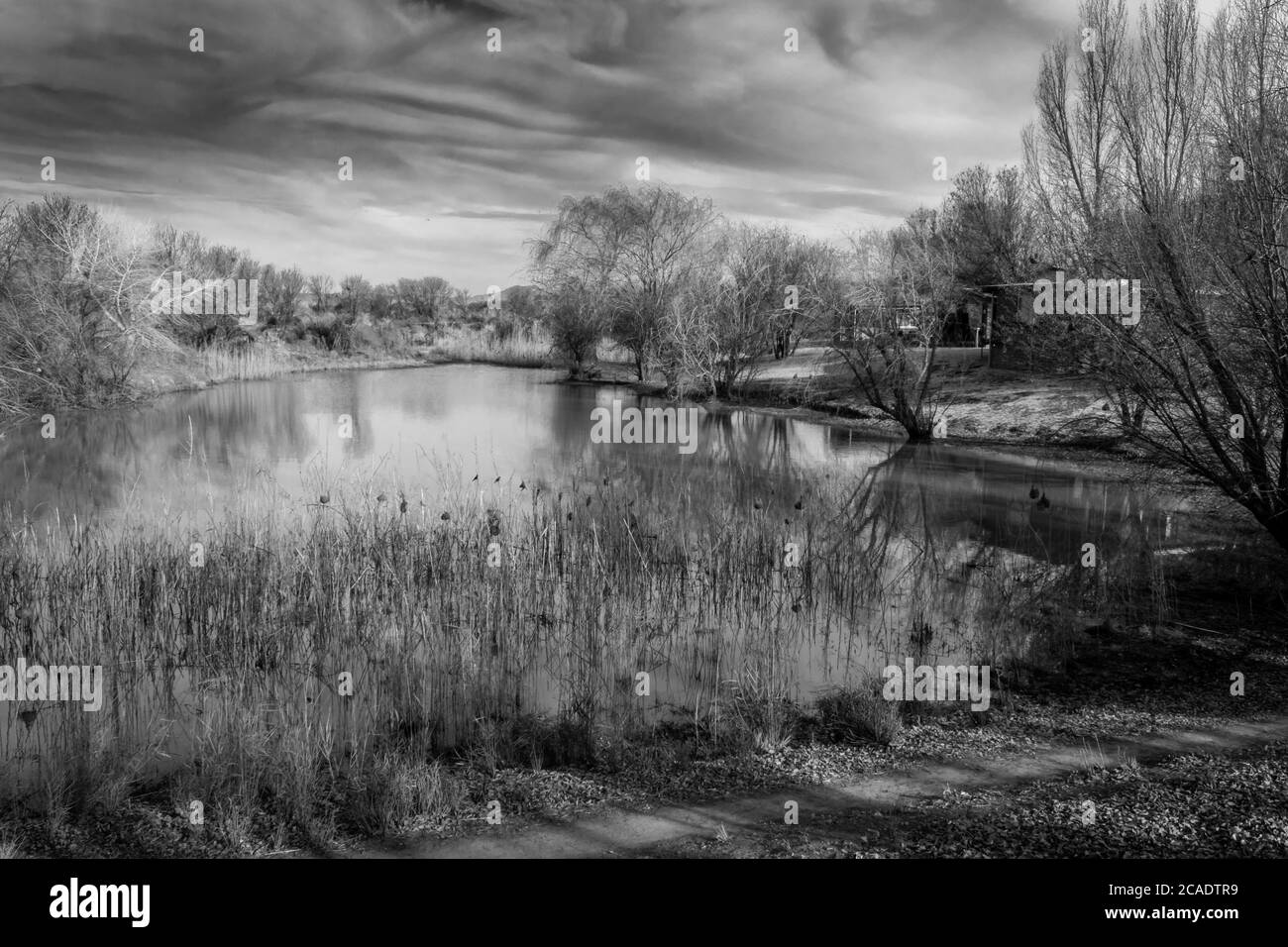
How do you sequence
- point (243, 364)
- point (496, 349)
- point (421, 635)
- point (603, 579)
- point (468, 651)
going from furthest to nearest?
point (496, 349) → point (243, 364) → point (603, 579) → point (421, 635) → point (468, 651)

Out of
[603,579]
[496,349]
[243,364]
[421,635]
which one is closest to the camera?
[421,635]

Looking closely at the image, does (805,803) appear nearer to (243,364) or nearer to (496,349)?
(243,364)

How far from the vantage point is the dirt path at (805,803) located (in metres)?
4.57

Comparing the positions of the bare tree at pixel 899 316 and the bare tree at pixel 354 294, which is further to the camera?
the bare tree at pixel 354 294

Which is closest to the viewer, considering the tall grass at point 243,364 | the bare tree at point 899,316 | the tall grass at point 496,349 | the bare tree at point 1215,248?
the bare tree at point 1215,248

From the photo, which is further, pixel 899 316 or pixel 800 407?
pixel 800 407

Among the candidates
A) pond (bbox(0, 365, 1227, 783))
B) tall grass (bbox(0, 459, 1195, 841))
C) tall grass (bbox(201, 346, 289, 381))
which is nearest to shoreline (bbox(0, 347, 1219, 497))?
tall grass (bbox(201, 346, 289, 381))

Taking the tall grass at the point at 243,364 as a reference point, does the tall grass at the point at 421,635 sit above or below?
below

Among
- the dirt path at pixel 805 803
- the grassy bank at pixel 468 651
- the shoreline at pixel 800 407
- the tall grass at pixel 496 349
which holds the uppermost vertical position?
the tall grass at pixel 496 349

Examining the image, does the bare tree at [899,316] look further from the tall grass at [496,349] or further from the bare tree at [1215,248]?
the tall grass at [496,349]

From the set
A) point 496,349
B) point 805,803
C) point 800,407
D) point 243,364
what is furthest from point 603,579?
point 496,349

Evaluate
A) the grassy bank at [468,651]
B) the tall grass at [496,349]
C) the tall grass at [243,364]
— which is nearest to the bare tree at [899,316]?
the grassy bank at [468,651]

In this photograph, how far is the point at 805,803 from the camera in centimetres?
507
